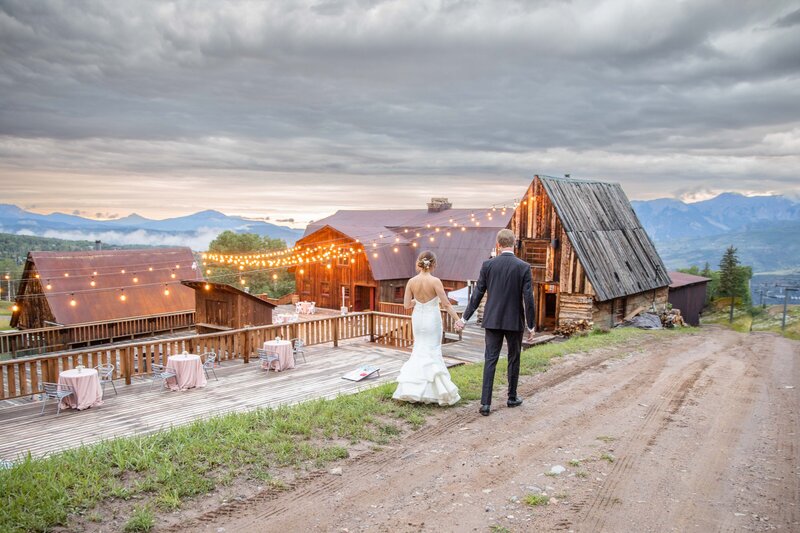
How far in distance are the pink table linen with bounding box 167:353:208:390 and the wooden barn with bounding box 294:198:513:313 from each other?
21303 mm

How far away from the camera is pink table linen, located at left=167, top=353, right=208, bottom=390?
11328 mm

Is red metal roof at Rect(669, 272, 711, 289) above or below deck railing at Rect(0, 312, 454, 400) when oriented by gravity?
above

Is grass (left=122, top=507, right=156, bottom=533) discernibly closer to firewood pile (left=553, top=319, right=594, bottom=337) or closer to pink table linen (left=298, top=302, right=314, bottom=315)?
firewood pile (left=553, top=319, right=594, bottom=337)

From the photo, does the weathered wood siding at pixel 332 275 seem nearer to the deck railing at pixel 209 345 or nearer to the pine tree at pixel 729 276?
the deck railing at pixel 209 345

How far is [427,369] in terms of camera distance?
764 centimetres

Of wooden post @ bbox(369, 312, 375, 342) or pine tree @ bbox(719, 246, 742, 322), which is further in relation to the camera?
pine tree @ bbox(719, 246, 742, 322)

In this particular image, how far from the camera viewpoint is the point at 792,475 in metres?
5.45

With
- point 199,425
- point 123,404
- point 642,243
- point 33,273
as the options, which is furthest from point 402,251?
point 199,425

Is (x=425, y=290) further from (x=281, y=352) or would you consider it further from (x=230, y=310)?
(x=230, y=310)

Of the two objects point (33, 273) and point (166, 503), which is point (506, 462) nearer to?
point (166, 503)

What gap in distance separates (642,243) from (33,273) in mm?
31053

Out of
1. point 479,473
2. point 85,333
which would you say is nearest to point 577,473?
point 479,473

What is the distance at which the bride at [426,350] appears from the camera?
24.9 ft

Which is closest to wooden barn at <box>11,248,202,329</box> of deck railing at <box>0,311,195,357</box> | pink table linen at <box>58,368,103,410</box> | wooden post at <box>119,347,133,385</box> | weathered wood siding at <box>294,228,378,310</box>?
deck railing at <box>0,311,195,357</box>
